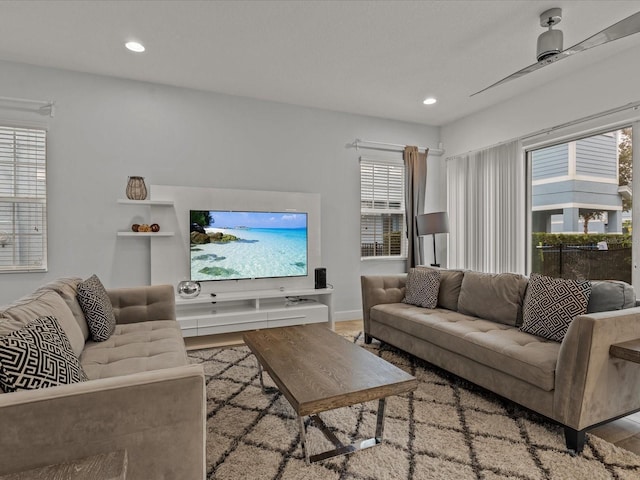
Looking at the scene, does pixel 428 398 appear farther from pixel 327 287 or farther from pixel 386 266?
pixel 386 266

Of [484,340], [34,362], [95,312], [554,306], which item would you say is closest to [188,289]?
[95,312]

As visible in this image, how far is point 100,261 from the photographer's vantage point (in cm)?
369

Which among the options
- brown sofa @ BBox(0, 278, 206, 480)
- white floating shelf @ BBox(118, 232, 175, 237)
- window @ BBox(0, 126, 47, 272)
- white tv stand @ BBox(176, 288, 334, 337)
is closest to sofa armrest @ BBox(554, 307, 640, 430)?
brown sofa @ BBox(0, 278, 206, 480)

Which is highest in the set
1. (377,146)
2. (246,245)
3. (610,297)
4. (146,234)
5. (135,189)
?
(377,146)

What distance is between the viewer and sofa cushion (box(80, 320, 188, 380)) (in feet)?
6.25

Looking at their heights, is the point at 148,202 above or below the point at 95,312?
above

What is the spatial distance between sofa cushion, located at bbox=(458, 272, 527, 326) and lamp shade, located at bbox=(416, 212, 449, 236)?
48.3 inches

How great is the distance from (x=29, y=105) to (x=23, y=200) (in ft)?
2.87

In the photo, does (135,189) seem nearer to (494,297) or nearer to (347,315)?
(347,315)

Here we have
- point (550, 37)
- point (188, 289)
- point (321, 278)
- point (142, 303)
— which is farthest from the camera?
Result: point (321, 278)

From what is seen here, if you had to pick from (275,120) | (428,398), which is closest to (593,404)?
(428,398)

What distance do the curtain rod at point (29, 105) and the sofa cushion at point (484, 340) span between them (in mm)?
3608

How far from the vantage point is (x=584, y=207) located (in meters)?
3.71

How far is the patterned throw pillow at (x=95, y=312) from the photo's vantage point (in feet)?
7.79
